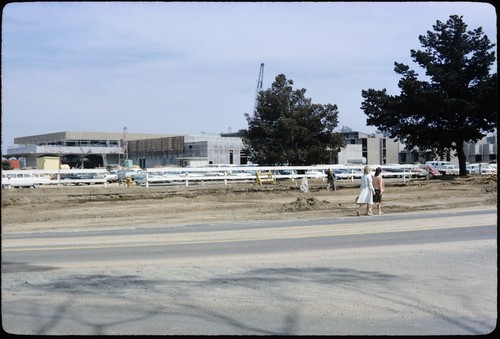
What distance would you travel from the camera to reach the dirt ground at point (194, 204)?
2200 cm

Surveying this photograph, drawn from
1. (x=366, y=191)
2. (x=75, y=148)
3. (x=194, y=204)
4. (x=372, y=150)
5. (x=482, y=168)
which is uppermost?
(x=75, y=148)

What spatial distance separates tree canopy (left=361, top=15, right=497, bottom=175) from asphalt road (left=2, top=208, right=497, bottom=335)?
80.4 ft

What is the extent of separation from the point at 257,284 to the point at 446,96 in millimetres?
32743

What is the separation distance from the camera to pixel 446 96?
38.5 m

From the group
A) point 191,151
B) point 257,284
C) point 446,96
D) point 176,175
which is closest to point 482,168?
point 446,96

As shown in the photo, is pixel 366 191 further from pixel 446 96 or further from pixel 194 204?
pixel 446 96

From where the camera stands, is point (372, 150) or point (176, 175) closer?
point (176, 175)

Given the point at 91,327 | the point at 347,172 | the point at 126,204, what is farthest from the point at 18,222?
the point at 347,172

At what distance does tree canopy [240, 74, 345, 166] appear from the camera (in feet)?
163

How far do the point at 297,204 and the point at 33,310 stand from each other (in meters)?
18.1

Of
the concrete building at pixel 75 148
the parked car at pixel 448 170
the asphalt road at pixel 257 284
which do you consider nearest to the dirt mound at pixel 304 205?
the asphalt road at pixel 257 284

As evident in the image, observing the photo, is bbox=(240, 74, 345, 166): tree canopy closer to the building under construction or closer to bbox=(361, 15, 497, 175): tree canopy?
bbox=(361, 15, 497, 175): tree canopy

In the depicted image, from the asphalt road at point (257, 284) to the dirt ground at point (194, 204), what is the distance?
6574 millimetres

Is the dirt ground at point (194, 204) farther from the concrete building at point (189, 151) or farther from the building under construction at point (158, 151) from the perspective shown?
the building under construction at point (158, 151)
